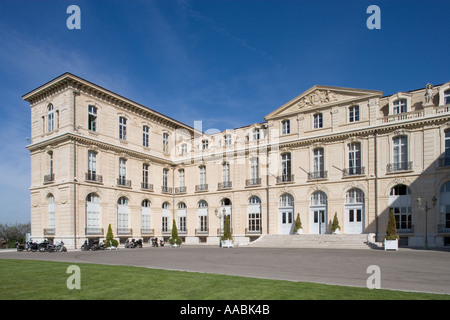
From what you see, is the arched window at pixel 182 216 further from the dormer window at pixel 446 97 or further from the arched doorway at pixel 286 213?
the dormer window at pixel 446 97

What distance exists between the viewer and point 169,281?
30.5 feet

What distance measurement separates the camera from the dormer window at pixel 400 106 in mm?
29547

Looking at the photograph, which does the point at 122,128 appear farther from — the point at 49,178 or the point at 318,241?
the point at 318,241

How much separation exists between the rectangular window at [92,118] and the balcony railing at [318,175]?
20.5m

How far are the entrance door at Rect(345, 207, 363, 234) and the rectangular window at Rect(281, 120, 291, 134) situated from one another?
9519mm

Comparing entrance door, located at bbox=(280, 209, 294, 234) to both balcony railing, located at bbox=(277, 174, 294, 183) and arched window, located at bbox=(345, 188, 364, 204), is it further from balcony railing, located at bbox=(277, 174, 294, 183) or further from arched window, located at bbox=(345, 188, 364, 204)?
arched window, located at bbox=(345, 188, 364, 204)

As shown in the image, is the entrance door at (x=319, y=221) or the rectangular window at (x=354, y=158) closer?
the rectangular window at (x=354, y=158)

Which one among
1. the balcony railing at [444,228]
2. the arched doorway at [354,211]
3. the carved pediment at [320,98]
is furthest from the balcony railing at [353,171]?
the balcony railing at [444,228]

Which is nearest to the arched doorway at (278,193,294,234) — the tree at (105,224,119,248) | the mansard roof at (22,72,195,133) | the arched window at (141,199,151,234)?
the arched window at (141,199,151,234)

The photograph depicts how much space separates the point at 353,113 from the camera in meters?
31.4

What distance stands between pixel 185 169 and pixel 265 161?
10.6 metres
